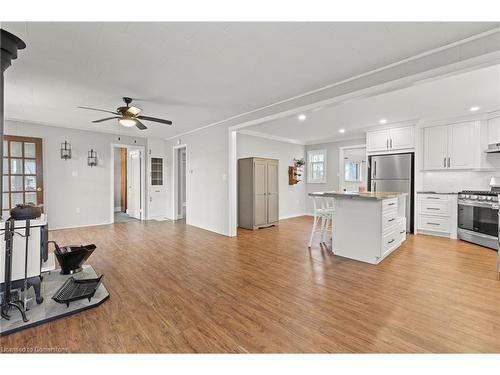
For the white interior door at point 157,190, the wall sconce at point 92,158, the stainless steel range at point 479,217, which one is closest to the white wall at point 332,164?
the stainless steel range at point 479,217

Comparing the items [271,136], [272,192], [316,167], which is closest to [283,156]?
[271,136]

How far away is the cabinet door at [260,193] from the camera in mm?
5598

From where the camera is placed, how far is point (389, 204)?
3.48 meters

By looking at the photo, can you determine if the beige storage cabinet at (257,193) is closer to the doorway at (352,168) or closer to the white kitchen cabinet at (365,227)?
the white kitchen cabinet at (365,227)

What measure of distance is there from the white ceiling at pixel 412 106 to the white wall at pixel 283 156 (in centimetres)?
47

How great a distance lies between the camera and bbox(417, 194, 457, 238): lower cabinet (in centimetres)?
469

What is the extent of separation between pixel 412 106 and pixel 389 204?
196 cm

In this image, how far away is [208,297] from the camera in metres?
2.36

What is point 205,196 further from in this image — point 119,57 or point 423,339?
point 423,339

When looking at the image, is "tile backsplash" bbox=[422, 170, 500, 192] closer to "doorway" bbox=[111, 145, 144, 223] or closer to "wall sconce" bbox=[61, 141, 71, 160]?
"doorway" bbox=[111, 145, 144, 223]

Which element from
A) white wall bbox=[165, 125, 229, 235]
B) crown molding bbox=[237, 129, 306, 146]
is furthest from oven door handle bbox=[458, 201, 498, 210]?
white wall bbox=[165, 125, 229, 235]

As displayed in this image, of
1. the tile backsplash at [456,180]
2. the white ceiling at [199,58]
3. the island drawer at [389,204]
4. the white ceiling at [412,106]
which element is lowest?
the island drawer at [389,204]

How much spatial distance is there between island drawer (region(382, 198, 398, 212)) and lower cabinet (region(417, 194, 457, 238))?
190cm
